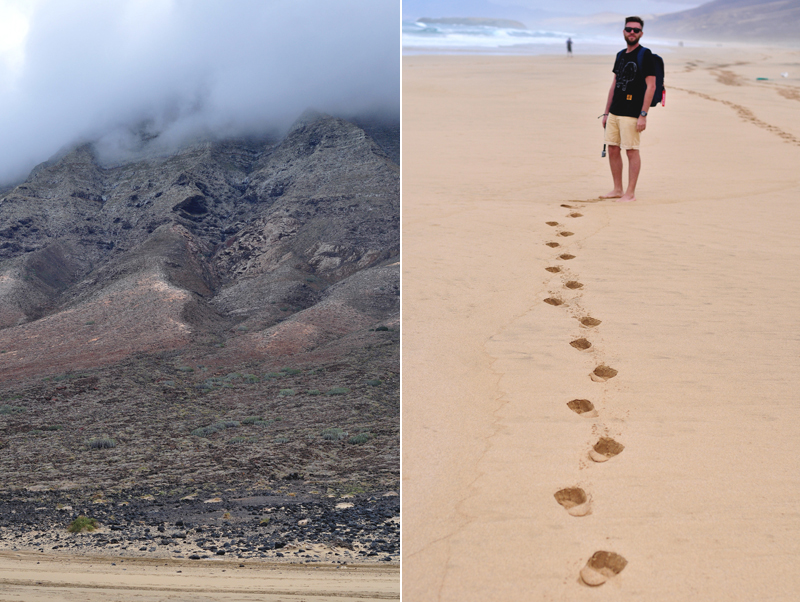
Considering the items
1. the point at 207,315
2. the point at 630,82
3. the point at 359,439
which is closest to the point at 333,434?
the point at 359,439

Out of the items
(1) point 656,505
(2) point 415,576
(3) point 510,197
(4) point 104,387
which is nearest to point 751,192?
(3) point 510,197

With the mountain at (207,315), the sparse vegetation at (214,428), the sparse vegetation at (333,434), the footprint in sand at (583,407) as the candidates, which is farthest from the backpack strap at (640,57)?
the sparse vegetation at (214,428)

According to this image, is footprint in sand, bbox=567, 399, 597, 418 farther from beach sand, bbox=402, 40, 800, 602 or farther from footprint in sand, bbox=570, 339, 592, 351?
footprint in sand, bbox=570, 339, 592, 351

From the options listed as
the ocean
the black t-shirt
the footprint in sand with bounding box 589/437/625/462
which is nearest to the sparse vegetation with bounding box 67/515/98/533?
the footprint in sand with bounding box 589/437/625/462

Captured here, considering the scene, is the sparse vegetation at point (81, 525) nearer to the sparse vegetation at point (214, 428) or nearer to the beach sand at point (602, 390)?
the sparse vegetation at point (214, 428)

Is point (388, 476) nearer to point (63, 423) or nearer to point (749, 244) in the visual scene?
point (749, 244)

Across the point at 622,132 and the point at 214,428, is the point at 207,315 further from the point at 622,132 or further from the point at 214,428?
the point at 622,132
